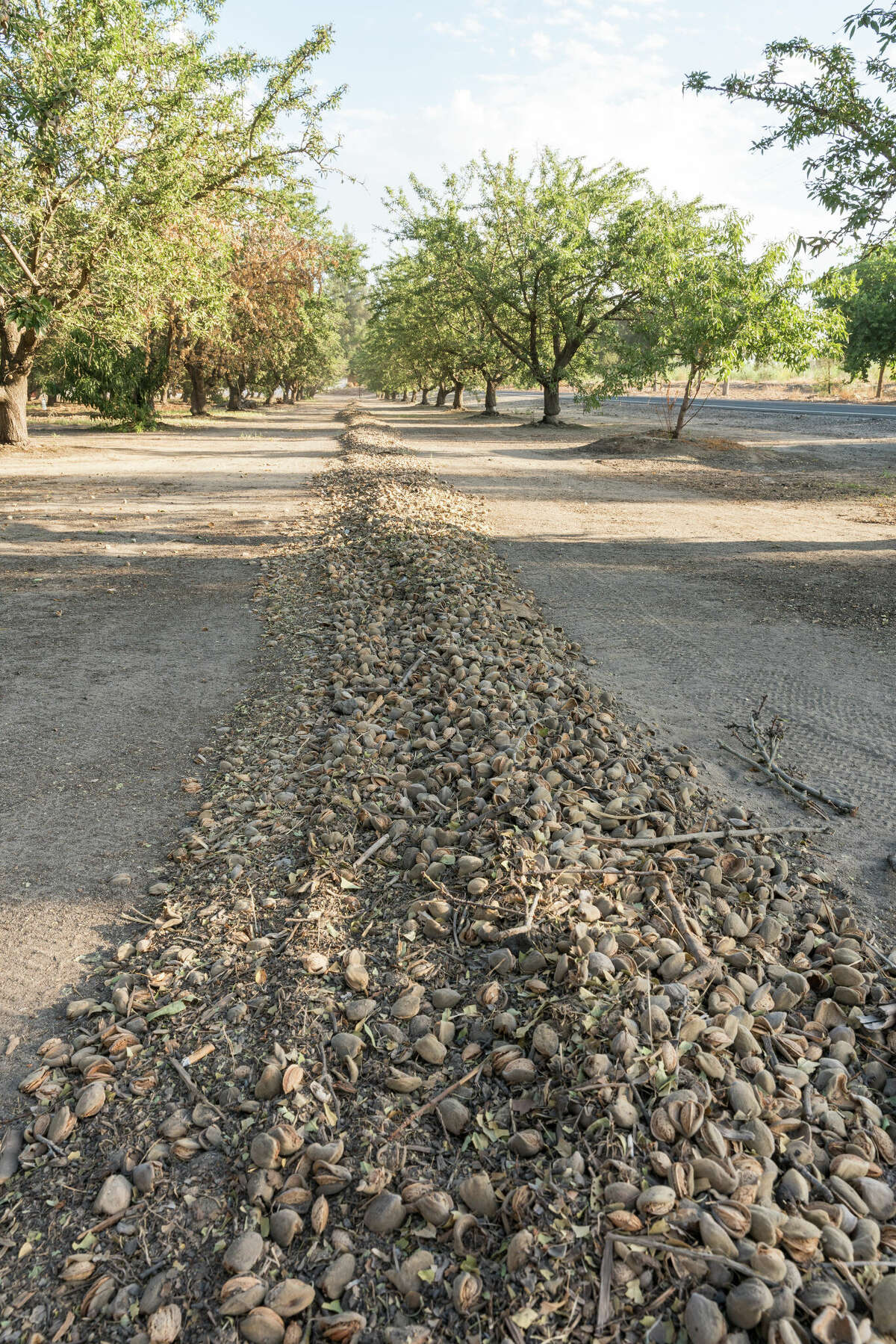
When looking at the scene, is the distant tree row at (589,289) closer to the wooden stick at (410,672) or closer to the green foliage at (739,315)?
the green foliage at (739,315)

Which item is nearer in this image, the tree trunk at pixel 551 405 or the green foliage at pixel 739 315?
the green foliage at pixel 739 315

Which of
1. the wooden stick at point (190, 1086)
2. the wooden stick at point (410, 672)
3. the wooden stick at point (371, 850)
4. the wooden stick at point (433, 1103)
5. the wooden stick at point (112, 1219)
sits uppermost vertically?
the wooden stick at point (410, 672)

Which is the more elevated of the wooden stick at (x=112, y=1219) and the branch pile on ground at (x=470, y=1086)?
the branch pile on ground at (x=470, y=1086)

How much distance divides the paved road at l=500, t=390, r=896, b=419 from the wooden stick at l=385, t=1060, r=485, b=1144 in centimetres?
3173

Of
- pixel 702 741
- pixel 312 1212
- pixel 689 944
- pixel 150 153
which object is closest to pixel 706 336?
pixel 150 153

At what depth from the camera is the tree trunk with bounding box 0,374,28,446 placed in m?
16.8

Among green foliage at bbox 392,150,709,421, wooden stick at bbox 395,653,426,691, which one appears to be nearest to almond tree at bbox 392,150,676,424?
green foliage at bbox 392,150,709,421

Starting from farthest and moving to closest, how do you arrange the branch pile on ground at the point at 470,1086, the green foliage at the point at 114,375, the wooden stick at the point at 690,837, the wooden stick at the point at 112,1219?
the green foliage at the point at 114,375, the wooden stick at the point at 690,837, the wooden stick at the point at 112,1219, the branch pile on ground at the point at 470,1086

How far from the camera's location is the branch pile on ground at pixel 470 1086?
1.66 meters

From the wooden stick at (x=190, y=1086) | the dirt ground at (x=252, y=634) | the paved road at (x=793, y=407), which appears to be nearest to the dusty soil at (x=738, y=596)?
the dirt ground at (x=252, y=634)

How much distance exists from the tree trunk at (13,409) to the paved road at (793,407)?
26774 millimetres

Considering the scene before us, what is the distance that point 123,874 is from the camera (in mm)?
3186

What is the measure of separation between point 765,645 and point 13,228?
47.0 ft

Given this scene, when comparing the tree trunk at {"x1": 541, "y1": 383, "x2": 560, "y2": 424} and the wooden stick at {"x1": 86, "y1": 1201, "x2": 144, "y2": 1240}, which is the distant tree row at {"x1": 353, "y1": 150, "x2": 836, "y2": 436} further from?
the wooden stick at {"x1": 86, "y1": 1201, "x2": 144, "y2": 1240}
